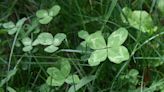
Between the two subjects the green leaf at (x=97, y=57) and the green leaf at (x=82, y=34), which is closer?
the green leaf at (x=97, y=57)

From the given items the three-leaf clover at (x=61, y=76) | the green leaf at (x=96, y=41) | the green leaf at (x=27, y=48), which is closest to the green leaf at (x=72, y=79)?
the three-leaf clover at (x=61, y=76)

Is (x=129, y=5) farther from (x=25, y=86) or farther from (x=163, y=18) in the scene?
(x=25, y=86)

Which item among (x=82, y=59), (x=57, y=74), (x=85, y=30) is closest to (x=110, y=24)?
(x=85, y=30)

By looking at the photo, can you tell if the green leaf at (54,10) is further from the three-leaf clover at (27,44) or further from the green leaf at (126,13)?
the green leaf at (126,13)

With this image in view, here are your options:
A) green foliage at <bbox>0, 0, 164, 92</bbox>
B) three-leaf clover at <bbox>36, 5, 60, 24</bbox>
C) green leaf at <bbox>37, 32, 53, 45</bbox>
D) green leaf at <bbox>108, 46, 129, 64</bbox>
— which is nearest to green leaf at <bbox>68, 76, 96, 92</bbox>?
green foliage at <bbox>0, 0, 164, 92</bbox>

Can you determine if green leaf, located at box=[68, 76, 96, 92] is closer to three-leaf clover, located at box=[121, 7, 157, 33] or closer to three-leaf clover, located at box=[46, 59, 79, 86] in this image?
three-leaf clover, located at box=[46, 59, 79, 86]

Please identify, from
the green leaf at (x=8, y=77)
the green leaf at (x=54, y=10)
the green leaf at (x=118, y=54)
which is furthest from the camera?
the green leaf at (x=54, y=10)
